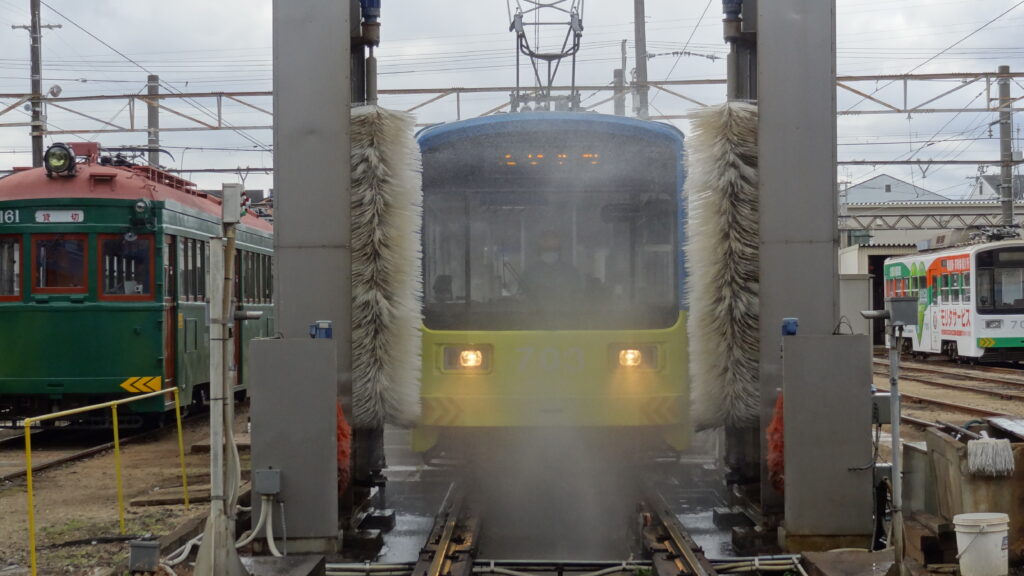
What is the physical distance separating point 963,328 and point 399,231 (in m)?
23.3

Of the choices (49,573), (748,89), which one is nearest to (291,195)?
(49,573)

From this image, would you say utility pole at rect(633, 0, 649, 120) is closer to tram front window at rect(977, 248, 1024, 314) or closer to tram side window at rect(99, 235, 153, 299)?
tram front window at rect(977, 248, 1024, 314)

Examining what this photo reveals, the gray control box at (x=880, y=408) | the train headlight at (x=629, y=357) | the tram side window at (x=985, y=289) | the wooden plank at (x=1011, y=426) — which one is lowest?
the wooden plank at (x=1011, y=426)

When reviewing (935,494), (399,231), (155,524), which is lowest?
(155,524)

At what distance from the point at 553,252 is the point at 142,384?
6.71 m

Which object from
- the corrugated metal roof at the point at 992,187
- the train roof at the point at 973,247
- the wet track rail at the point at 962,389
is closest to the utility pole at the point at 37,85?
the wet track rail at the point at 962,389

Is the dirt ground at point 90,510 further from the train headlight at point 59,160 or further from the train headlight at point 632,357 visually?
the train headlight at point 59,160

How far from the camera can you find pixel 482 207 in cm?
809

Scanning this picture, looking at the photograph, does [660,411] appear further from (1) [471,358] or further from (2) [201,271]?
(2) [201,271]

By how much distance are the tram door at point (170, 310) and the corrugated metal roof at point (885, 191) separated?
67.3 m

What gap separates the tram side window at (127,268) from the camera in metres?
12.9

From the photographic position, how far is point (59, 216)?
12.8m

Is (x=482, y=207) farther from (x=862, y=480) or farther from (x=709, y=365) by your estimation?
(x=862, y=480)

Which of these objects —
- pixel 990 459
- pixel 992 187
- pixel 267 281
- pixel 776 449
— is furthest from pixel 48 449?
pixel 992 187
